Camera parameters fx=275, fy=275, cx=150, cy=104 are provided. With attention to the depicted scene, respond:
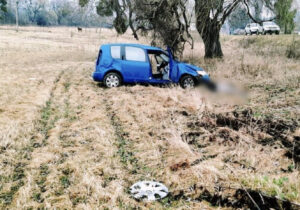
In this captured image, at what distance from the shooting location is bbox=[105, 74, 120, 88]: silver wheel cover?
1004cm

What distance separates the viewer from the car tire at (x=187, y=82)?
393 inches

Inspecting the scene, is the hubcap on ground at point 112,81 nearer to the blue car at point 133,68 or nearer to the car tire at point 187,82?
the blue car at point 133,68

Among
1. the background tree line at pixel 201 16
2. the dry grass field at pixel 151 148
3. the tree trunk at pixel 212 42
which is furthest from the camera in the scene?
the tree trunk at pixel 212 42

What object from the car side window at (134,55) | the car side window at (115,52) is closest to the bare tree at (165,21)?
the car side window at (134,55)

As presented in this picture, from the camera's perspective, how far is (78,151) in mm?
4809

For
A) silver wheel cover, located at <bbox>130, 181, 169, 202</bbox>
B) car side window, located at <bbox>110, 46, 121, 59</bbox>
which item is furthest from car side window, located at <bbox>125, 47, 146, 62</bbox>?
silver wheel cover, located at <bbox>130, 181, 169, 202</bbox>

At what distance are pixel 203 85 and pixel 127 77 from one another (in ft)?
11.1

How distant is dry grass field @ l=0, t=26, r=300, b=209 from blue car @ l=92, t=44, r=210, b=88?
1.22 metres

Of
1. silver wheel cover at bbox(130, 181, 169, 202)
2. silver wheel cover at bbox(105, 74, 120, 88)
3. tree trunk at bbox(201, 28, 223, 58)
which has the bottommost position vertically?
silver wheel cover at bbox(130, 181, 169, 202)

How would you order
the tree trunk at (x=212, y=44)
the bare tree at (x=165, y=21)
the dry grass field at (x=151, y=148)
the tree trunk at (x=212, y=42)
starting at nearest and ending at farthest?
1. the dry grass field at (x=151, y=148)
2. the bare tree at (x=165, y=21)
3. the tree trunk at (x=212, y=42)
4. the tree trunk at (x=212, y=44)

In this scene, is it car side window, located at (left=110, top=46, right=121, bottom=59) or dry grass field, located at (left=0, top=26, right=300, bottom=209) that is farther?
car side window, located at (left=110, top=46, right=121, bottom=59)

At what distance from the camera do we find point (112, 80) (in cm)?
1009

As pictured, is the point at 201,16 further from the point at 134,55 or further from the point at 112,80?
the point at 112,80

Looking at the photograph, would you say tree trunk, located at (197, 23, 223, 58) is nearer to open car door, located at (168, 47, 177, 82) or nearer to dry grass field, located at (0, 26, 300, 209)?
open car door, located at (168, 47, 177, 82)
